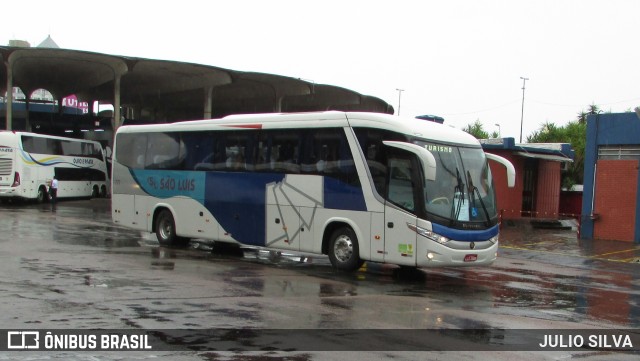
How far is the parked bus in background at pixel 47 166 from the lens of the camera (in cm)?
3378

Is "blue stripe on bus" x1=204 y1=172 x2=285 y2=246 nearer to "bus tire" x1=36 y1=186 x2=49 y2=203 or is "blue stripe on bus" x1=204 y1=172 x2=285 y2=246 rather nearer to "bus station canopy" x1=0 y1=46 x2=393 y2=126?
"bus tire" x1=36 y1=186 x2=49 y2=203

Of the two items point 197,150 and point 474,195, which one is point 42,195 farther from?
point 474,195

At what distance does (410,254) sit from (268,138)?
459cm

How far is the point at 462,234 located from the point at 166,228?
888 cm

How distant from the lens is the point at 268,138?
1517cm

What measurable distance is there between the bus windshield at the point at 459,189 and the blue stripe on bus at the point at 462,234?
136 mm

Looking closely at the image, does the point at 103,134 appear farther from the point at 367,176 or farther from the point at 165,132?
the point at 367,176

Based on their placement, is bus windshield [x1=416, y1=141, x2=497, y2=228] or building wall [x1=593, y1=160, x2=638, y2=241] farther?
building wall [x1=593, y1=160, x2=638, y2=241]

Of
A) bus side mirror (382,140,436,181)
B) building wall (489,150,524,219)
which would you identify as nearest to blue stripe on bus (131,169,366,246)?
bus side mirror (382,140,436,181)

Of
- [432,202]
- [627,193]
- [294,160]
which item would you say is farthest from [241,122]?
[627,193]

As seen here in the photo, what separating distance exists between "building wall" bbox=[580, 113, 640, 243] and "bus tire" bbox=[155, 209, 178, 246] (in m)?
16.4

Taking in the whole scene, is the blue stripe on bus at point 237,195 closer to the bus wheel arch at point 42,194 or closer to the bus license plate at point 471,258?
the bus license plate at point 471,258

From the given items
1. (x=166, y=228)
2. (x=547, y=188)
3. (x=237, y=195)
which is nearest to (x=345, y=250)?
(x=237, y=195)

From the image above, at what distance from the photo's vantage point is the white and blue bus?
41.0 ft
